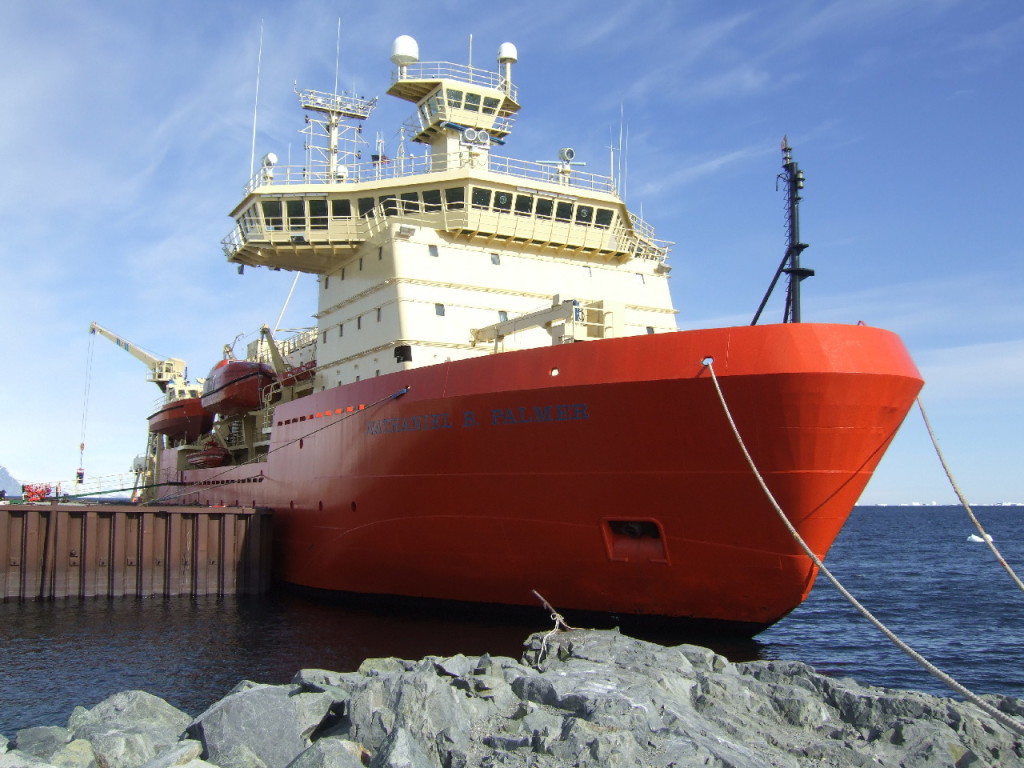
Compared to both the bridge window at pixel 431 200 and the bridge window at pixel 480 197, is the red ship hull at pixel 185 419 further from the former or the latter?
the bridge window at pixel 480 197

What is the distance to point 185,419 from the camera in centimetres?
2836

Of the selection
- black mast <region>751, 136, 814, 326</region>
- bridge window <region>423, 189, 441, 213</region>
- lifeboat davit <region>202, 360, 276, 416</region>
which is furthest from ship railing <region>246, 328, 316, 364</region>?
black mast <region>751, 136, 814, 326</region>

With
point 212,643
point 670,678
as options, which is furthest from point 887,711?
point 212,643

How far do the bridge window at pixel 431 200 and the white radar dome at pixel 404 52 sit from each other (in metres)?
5.13

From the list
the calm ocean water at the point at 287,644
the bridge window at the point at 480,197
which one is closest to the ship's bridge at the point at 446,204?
the bridge window at the point at 480,197

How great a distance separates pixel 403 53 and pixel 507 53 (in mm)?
2558

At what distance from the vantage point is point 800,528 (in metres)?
11.2

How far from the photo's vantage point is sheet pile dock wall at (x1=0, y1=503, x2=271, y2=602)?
59.0ft

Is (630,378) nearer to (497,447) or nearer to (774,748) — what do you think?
(497,447)

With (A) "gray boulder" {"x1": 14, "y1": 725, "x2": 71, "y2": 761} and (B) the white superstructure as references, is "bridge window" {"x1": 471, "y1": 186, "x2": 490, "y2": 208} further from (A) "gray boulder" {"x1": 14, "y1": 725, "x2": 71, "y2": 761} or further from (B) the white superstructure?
(A) "gray boulder" {"x1": 14, "y1": 725, "x2": 71, "y2": 761}

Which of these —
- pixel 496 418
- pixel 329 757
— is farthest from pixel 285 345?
pixel 329 757

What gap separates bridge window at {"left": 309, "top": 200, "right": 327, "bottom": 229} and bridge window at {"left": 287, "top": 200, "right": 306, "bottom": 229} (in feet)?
0.54

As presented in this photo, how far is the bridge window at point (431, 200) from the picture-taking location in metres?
17.5

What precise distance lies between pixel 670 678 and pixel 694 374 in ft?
14.5
